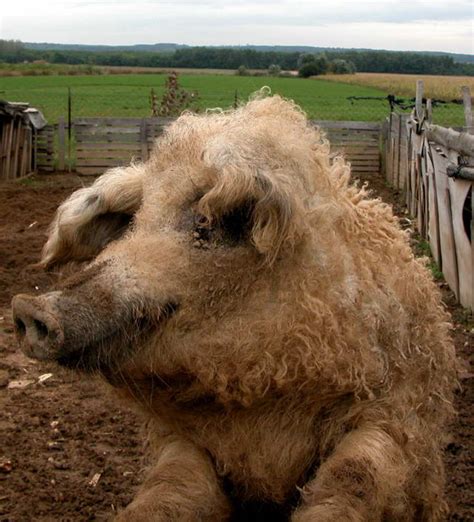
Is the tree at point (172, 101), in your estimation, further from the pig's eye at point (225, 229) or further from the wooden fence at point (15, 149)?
the pig's eye at point (225, 229)

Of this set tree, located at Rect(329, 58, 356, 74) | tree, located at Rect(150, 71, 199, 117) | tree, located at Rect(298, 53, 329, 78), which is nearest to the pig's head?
tree, located at Rect(150, 71, 199, 117)

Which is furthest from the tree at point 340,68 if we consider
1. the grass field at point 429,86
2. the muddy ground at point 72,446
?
the muddy ground at point 72,446

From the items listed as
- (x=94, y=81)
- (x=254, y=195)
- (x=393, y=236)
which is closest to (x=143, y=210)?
(x=254, y=195)

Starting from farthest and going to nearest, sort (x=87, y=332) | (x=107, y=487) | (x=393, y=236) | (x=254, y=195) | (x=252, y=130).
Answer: (x=107, y=487)
(x=393, y=236)
(x=252, y=130)
(x=254, y=195)
(x=87, y=332)

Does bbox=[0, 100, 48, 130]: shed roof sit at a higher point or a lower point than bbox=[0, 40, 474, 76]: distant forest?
lower

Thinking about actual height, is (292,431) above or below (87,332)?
below

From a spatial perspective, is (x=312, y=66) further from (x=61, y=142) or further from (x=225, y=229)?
(x=225, y=229)

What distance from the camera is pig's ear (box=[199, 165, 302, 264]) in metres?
3.10

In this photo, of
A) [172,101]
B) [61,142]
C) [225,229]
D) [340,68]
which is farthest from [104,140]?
[340,68]

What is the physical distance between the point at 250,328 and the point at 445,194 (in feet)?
24.9

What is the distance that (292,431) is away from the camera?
134 inches

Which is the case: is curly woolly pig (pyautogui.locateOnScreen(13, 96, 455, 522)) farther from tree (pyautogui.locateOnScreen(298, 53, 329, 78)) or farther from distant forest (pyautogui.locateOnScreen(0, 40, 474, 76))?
distant forest (pyautogui.locateOnScreen(0, 40, 474, 76))

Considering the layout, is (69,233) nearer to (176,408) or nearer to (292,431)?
(176,408)

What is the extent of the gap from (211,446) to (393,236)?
1.15m
